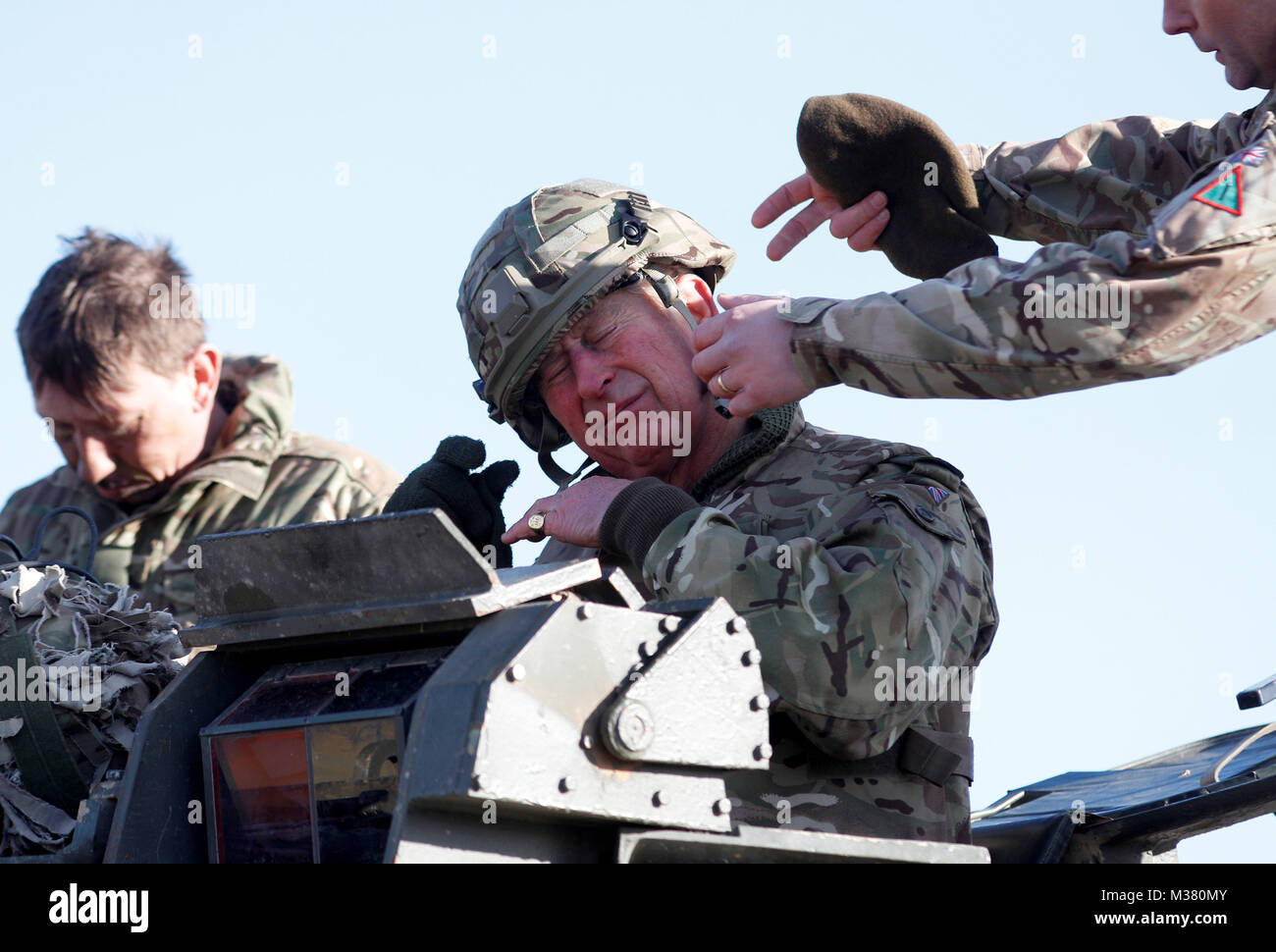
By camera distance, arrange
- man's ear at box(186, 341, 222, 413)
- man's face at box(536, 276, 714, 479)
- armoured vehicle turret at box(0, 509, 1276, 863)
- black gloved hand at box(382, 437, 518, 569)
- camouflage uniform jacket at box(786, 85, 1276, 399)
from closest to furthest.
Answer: armoured vehicle turret at box(0, 509, 1276, 863)
camouflage uniform jacket at box(786, 85, 1276, 399)
black gloved hand at box(382, 437, 518, 569)
man's face at box(536, 276, 714, 479)
man's ear at box(186, 341, 222, 413)

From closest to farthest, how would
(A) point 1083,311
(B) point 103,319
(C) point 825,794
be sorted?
1. (A) point 1083,311
2. (C) point 825,794
3. (B) point 103,319

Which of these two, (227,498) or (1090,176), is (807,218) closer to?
(1090,176)

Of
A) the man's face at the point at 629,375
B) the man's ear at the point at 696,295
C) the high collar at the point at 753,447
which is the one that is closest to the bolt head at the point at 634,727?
the high collar at the point at 753,447

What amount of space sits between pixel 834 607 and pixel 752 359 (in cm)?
57

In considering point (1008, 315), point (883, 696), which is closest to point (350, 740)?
point (883, 696)

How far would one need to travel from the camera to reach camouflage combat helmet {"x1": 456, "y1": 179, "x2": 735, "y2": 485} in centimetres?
446

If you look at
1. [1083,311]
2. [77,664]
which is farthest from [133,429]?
[1083,311]

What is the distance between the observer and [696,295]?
472 centimetres

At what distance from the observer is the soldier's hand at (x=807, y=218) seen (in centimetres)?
451

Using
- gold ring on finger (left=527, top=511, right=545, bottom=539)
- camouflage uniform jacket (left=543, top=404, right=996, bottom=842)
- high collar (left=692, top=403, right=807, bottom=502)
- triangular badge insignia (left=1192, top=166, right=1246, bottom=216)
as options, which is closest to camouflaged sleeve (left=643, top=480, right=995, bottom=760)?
camouflage uniform jacket (left=543, top=404, right=996, bottom=842)

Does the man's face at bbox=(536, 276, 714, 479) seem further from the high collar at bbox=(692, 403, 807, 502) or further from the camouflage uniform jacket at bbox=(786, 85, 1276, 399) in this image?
the camouflage uniform jacket at bbox=(786, 85, 1276, 399)

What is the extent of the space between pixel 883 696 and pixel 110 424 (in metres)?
3.63

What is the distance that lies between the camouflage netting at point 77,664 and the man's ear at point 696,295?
168cm
